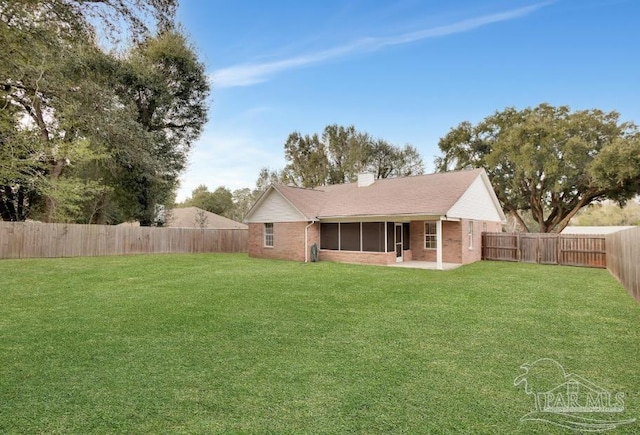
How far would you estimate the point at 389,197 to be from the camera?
17156 mm

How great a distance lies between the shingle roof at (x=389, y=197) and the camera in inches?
595

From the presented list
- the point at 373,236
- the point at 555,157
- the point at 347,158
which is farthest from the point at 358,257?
the point at 347,158

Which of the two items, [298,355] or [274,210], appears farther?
[274,210]

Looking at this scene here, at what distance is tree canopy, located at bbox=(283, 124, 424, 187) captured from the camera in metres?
36.7

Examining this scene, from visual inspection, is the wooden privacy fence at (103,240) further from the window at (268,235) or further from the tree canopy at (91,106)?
the window at (268,235)

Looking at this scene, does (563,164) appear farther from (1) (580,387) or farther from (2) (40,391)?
(2) (40,391)

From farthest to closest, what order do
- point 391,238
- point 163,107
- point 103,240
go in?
point 163,107 < point 103,240 < point 391,238

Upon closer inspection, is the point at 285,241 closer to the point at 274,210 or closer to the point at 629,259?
the point at 274,210

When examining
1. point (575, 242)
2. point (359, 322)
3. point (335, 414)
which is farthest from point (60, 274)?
point (575, 242)

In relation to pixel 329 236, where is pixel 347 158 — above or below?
above

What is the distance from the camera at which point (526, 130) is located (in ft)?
78.4

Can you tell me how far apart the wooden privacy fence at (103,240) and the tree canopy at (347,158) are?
15692 millimetres

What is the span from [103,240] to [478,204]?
19473mm

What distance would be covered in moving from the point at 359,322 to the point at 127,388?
3770 mm
